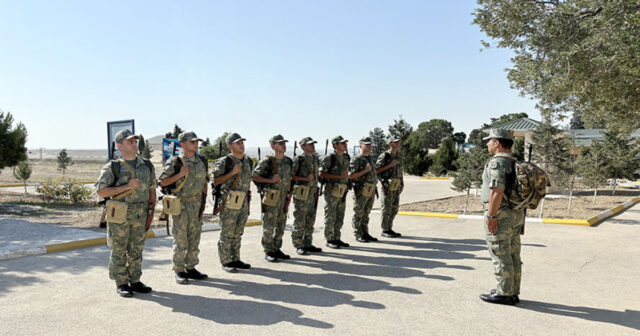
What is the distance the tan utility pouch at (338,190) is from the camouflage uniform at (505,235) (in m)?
3.50

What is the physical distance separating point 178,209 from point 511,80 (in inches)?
399

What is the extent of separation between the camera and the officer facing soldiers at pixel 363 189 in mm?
8828

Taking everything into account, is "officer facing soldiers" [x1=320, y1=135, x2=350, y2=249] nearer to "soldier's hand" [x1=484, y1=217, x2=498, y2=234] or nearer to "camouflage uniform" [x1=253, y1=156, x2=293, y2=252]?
"camouflage uniform" [x1=253, y1=156, x2=293, y2=252]

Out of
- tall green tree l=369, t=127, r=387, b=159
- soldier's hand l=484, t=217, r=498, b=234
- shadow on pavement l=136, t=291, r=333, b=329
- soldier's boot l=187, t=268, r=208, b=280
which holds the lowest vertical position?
shadow on pavement l=136, t=291, r=333, b=329

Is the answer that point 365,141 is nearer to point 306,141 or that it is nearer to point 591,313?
point 306,141

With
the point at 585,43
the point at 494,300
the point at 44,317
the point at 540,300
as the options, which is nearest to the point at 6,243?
the point at 44,317

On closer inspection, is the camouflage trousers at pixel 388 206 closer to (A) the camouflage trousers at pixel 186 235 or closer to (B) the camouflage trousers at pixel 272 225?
(B) the camouflage trousers at pixel 272 225

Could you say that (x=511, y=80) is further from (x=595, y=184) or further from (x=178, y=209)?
(x=178, y=209)

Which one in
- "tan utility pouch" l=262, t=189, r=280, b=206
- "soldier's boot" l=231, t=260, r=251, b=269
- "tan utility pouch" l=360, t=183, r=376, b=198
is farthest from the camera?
"tan utility pouch" l=360, t=183, r=376, b=198

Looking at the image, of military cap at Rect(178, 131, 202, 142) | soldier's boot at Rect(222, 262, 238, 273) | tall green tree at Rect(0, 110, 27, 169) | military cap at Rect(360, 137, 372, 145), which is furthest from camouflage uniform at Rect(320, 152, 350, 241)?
tall green tree at Rect(0, 110, 27, 169)

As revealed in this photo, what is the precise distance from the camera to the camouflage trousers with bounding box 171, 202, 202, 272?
569 cm

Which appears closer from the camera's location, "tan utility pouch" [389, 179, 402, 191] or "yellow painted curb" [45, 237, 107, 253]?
"yellow painted curb" [45, 237, 107, 253]

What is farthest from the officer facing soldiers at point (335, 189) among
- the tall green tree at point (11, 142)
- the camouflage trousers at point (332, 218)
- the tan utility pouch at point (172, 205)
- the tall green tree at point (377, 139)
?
the tall green tree at point (377, 139)

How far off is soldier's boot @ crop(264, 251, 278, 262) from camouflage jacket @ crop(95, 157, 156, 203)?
A: 91.1 inches
